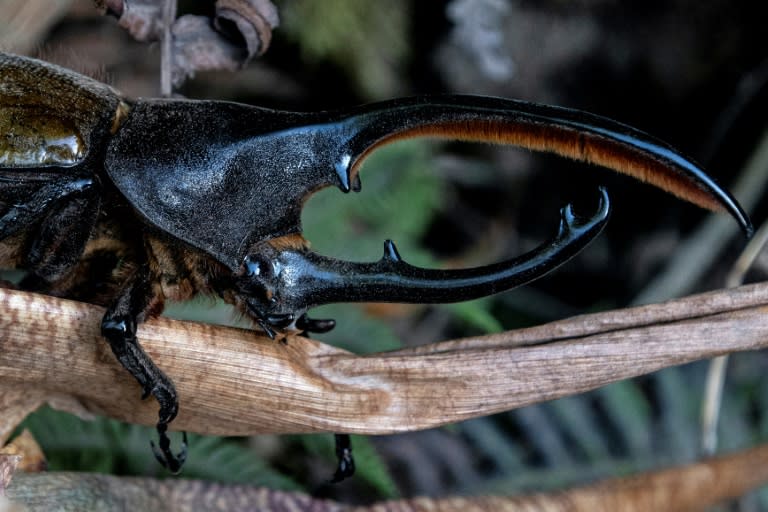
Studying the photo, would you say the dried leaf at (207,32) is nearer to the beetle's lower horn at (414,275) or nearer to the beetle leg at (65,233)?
the beetle leg at (65,233)

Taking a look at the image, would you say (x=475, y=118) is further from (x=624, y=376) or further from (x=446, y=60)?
(x=446, y=60)

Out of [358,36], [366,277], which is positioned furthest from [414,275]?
[358,36]

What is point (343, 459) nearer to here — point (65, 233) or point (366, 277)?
point (366, 277)

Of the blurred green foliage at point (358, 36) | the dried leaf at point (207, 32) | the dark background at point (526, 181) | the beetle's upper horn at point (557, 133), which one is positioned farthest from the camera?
the blurred green foliage at point (358, 36)

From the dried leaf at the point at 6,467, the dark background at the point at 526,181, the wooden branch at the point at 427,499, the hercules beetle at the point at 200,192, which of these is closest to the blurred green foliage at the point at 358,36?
the dark background at the point at 526,181

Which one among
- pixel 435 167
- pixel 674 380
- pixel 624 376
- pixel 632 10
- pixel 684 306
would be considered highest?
pixel 632 10

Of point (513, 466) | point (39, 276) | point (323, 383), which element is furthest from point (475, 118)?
point (513, 466)

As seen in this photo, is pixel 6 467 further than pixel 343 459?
No
